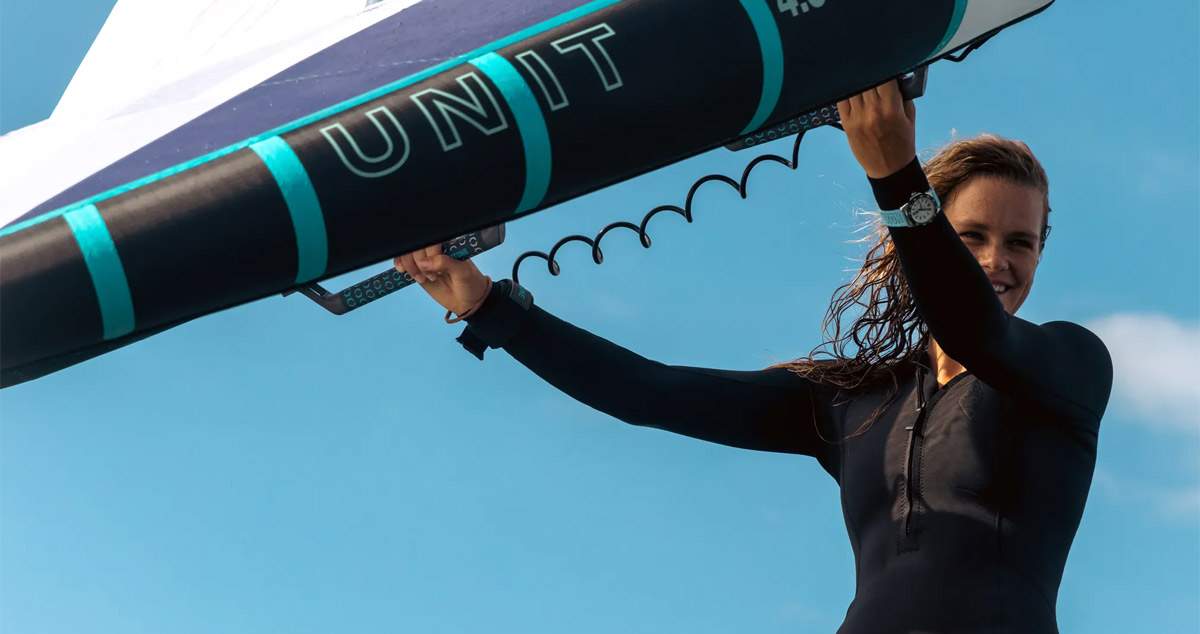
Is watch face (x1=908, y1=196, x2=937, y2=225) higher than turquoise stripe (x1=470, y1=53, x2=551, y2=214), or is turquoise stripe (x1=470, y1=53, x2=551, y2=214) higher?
watch face (x1=908, y1=196, x2=937, y2=225)

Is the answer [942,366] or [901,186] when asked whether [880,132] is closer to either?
[901,186]

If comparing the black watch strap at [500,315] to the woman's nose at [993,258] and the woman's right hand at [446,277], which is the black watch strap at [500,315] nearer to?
the woman's right hand at [446,277]

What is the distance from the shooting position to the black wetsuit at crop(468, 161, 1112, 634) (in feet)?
7.80

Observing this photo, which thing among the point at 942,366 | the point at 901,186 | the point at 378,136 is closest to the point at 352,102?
the point at 378,136

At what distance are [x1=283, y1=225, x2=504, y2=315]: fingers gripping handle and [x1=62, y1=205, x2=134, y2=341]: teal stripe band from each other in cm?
66

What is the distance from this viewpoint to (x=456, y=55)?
2180 millimetres

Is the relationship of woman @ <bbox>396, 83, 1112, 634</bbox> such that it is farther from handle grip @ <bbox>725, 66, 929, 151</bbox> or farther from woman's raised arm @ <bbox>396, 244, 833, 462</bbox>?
handle grip @ <bbox>725, 66, 929, 151</bbox>

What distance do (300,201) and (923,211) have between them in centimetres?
100

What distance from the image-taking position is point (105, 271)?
1.88 m

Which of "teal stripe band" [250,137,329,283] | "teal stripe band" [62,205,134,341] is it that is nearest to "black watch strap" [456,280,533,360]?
"teal stripe band" [250,137,329,283]

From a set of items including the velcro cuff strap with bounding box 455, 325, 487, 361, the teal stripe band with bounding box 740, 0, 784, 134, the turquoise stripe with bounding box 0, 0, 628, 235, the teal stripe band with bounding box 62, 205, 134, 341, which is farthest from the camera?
the velcro cuff strap with bounding box 455, 325, 487, 361

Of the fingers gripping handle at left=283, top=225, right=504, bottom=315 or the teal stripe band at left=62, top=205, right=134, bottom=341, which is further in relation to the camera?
the fingers gripping handle at left=283, top=225, right=504, bottom=315

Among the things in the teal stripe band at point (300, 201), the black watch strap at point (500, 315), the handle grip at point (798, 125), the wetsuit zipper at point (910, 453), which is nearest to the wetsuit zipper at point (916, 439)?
the wetsuit zipper at point (910, 453)

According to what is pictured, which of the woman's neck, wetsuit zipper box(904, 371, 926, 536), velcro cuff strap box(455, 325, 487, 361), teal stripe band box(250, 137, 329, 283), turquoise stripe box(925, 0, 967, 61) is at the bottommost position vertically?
teal stripe band box(250, 137, 329, 283)
